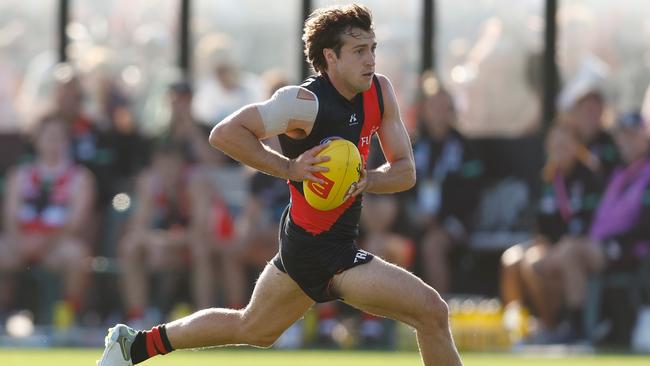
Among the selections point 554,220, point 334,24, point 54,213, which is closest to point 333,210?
point 334,24

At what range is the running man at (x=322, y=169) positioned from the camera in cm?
787

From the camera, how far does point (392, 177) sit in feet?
26.7

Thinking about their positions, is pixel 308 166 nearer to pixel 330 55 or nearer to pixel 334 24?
pixel 330 55

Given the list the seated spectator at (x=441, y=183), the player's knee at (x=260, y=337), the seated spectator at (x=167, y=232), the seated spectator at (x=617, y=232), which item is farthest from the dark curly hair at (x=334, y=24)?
the seated spectator at (x=167, y=232)

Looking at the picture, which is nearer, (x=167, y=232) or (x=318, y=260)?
(x=318, y=260)

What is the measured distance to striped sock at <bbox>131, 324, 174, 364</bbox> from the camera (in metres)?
8.59

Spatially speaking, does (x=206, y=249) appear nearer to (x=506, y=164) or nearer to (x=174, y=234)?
(x=174, y=234)

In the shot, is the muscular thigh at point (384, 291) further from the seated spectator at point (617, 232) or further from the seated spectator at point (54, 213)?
the seated spectator at point (54, 213)

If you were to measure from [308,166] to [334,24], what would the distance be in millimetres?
741

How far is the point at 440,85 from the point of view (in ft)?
47.9

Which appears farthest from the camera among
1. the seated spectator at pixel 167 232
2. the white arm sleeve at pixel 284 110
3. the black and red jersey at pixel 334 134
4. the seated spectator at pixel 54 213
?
the seated spectator at pixel 54 213

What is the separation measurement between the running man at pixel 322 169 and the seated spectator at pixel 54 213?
6.76 meters

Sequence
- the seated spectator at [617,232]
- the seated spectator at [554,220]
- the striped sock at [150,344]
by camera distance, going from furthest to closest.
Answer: the seated spectator at [554,220] → the seated spectator at [617,232] → the striped sock at [150,344]

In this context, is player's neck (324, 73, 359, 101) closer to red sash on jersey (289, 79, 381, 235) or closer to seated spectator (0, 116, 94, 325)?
red sash on jersey (289, 79, 381, 235)
